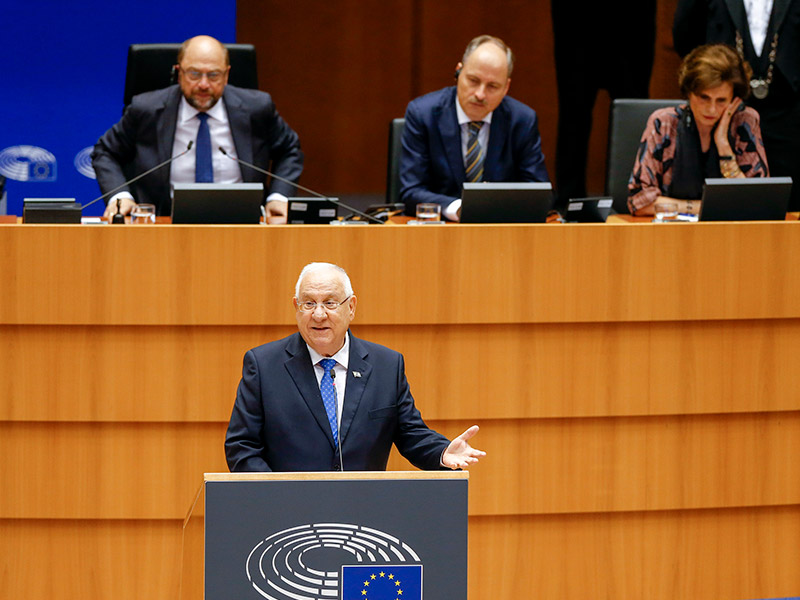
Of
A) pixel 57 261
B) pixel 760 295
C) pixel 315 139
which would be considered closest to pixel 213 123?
pixel 57 261

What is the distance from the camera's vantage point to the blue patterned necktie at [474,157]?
14.5 feet

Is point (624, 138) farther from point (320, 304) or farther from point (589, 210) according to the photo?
point (320, 304)

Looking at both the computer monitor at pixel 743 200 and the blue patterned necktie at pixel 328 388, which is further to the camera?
the computer monitor at pixel 743 200

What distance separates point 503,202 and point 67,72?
10.8ft

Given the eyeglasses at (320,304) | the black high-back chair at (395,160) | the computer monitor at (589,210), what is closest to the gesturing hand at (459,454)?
the eyeglasses at (320,304)

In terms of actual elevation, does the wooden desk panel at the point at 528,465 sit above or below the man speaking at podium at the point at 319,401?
below

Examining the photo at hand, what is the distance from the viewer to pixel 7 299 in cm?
338

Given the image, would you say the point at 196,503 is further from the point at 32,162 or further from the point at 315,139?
the point at 315,139

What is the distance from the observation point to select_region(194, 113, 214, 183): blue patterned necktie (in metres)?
4.42

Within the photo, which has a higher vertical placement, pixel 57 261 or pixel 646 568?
pixel 57 261

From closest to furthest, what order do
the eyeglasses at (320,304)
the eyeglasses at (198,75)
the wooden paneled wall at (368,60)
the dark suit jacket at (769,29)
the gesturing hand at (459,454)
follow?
the gesturing hand at (459,454), the eyeglasses at (320,304), the eyeglasses at (198,75), the dark suit jacket at (769,29), the wooden paneled wall at (368,60)

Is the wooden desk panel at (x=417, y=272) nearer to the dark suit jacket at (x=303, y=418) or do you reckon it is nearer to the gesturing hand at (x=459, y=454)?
the dark suit jacket at (x=303, y=418)

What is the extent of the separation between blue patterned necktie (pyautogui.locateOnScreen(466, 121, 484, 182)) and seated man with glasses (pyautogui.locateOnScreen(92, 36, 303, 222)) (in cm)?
74

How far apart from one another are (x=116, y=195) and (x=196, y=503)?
2.16m
